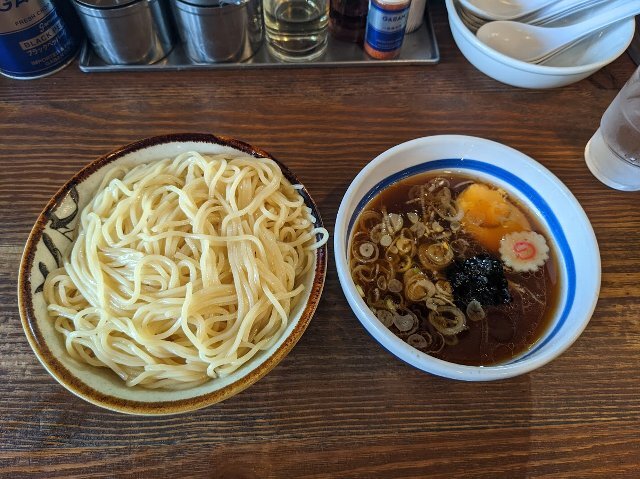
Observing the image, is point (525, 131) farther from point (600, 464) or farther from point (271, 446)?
point (271, 446)

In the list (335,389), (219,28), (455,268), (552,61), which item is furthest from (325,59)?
(335,389)

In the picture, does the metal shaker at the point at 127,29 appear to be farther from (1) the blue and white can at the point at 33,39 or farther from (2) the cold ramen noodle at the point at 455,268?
(2) the cold ramen noodle at the point at 455,268

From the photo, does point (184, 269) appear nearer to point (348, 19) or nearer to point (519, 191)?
point (519, 191)

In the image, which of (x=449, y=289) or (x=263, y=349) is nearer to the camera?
(x=263, y=349)

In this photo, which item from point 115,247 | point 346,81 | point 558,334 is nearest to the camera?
point 558,334

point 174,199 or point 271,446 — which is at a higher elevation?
point 174,199

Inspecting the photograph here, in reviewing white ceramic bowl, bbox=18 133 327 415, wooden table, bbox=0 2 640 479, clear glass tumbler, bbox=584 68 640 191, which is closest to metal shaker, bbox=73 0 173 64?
wooden table, bbox=0 2 640 479

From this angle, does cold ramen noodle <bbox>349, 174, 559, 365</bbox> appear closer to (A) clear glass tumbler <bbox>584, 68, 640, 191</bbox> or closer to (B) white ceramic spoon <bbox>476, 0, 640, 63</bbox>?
(A) clear glass tumbler <bbox>584, 68, 640, 191</bbox>

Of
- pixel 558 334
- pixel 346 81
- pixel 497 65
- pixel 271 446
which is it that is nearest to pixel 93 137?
pixel 346 81
